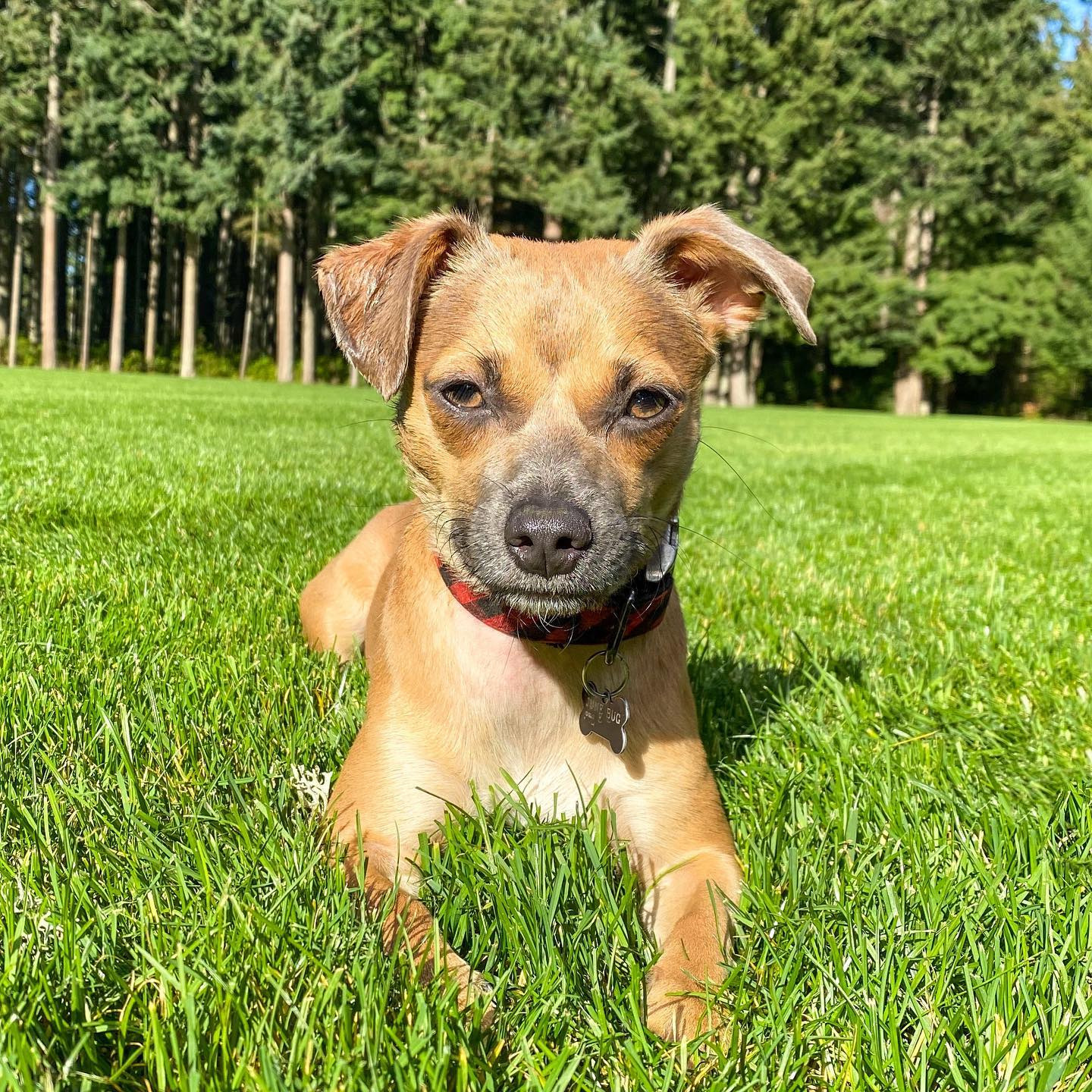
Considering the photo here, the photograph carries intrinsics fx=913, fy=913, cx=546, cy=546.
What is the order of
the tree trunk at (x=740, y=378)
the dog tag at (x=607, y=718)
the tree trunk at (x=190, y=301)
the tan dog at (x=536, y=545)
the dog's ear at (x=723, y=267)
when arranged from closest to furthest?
1. the tan dog at (x=536, y=545)
2. the dog tag at (x=607, y=718)
3. the dog's ear at (x=723, y=267)
4. the tree trunk at (x=190, y=301)
5. the tree trunk at (x=740, y=378)

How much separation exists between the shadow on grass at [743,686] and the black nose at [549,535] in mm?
1147

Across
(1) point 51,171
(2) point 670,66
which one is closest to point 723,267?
(1) point 51,171

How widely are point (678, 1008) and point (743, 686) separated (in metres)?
1.91

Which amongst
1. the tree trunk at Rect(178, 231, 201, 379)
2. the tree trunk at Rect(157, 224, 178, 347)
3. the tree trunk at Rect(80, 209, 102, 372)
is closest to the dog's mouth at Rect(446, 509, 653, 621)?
the tree trunk at Rect(178, 231, 201, 379)

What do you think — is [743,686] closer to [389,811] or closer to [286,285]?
[389,811]

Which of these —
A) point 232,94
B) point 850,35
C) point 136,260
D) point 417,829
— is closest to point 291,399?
point 232,94

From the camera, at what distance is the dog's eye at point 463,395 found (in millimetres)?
2691

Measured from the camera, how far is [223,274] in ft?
160

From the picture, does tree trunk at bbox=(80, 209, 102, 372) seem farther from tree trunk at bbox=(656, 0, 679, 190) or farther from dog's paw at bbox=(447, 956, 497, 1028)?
dog's paw at bbox=(447, 956, 497, 1028)

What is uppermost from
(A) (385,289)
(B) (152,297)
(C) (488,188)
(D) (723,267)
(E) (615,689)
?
(C) (488,188)

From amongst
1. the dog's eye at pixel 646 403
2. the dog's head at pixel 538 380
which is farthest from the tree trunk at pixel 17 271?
the dog's eye at pixel 646 403

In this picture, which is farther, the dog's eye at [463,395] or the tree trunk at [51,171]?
the tree trunk at [51,171]

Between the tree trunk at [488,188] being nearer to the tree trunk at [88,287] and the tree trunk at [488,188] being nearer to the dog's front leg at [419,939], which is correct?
the tree trunk at [88,287]

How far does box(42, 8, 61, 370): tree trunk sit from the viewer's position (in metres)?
34.2
